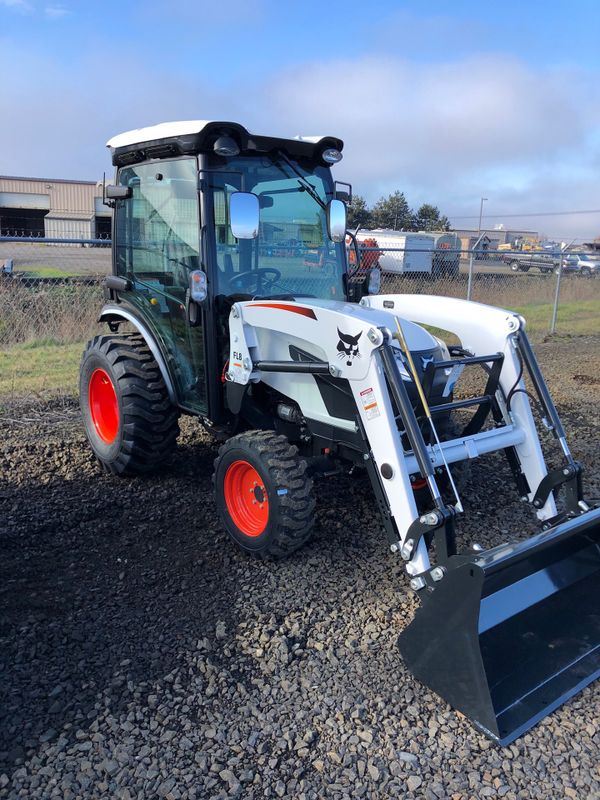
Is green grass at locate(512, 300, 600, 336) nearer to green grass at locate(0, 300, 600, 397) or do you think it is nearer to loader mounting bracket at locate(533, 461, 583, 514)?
green grass at locate(0, 300, 600, 397)

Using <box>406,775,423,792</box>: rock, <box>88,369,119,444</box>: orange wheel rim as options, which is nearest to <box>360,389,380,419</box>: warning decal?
<box>406,775,423,792</box>: rock

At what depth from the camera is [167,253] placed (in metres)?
4.62

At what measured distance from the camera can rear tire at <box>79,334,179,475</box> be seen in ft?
15.5

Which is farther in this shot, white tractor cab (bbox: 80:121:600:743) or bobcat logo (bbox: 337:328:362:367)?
bobcat logo (bbox: 337:328:362:367)

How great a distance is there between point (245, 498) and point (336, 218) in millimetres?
2002

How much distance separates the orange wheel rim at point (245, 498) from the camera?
401 centimetres

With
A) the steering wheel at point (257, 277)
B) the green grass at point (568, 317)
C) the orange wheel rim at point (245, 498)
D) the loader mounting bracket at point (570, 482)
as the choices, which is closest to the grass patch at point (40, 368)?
the steering wheel at point (257, 277)

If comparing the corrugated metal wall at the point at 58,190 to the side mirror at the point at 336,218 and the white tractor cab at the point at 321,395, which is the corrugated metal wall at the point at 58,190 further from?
the side mirror at the point at 336,218

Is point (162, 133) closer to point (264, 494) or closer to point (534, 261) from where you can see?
point (264, 494)

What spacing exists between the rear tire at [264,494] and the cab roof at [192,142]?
176 cm

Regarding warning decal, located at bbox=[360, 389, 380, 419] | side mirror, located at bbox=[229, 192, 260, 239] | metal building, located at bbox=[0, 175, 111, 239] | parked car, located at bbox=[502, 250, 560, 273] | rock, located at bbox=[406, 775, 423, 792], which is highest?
metal building, located at bbox=[0, 175, 111, 239]

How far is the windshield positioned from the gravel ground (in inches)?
59.5

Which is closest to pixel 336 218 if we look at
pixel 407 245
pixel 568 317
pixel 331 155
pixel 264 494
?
pixel 331 155

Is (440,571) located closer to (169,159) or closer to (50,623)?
(50,623)
